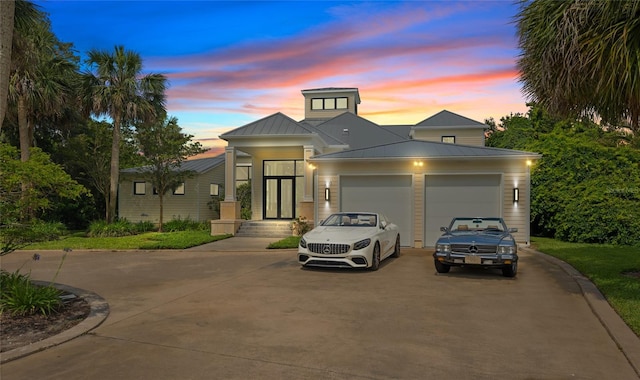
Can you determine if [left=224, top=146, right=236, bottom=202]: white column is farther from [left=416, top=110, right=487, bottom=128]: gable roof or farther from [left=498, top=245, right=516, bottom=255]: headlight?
[left=416, top=110, right=487, bottom=128]: gable roof

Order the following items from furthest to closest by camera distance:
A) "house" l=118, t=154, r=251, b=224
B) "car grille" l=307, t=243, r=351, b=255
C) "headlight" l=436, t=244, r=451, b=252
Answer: "house" l=118, t=154, r=251, b=224 < "car grille" l=307, t=243, r=351, b=255 < "headlight" l=436, t=244, r=451, b=252

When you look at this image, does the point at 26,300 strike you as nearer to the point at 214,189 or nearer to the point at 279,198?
the point at 279,198

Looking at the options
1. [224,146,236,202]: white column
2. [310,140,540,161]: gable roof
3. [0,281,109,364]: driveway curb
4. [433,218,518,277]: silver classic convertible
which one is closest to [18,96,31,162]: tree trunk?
[224,146,236,202]: white column

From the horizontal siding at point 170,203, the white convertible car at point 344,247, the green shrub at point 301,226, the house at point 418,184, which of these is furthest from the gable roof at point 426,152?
the horizontal siding at point 170,203

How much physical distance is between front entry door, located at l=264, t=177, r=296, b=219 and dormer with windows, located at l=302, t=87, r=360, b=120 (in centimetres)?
1439

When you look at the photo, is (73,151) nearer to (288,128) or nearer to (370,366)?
(288,128)

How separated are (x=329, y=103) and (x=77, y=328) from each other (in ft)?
104

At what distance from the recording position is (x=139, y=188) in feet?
85.3

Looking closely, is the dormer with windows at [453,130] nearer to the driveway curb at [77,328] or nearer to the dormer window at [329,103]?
the dormer window at [329,103]

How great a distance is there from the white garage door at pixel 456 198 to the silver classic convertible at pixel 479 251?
5.29m

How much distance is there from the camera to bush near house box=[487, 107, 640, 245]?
1503 centimetres

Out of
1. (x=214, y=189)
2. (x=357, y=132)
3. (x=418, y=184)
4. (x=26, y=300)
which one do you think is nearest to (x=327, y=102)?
(x=357, y=132)

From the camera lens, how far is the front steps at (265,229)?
1883 cm

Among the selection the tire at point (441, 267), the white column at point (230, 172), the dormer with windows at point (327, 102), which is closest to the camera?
the tire at point (441, 267)
